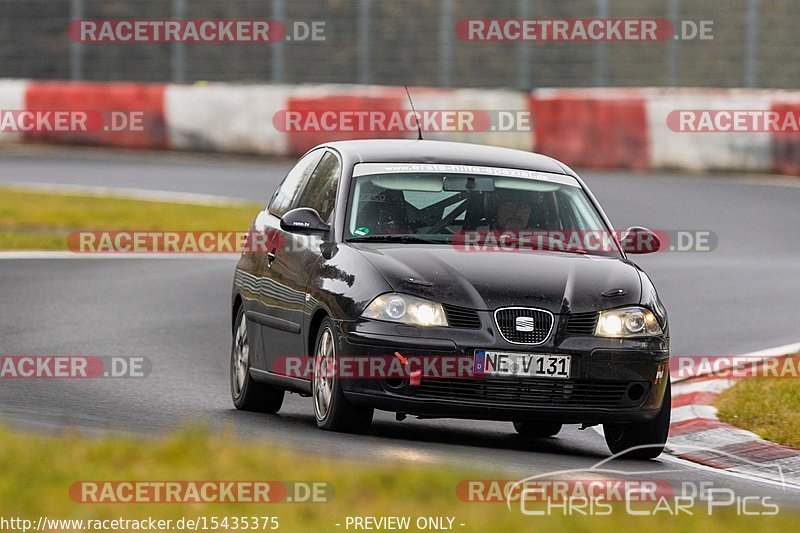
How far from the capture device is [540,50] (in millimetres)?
34594

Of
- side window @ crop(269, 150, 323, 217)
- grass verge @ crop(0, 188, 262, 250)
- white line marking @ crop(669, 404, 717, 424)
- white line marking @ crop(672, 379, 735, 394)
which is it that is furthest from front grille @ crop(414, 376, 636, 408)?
grass verge @ crop(0, 188, 262, 250)

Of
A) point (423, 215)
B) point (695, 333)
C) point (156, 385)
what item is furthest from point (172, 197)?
point (423, 215)

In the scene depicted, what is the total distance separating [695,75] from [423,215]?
2427 cm

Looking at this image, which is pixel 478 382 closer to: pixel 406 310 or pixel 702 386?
pixel 406 310

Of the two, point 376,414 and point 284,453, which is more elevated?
point 284,453

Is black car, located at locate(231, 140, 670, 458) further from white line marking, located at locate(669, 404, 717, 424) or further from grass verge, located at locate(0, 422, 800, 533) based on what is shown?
grass verge, located at locate(0, 422, 800, 533)

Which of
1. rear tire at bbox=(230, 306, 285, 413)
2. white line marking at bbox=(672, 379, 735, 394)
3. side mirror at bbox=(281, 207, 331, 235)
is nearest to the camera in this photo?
side mirror at bbox=(281, 207, 331, 235)

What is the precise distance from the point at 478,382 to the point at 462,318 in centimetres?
32

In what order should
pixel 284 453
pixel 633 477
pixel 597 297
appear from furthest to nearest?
1. pixel 597 297
2. pixel 633 477
3. pixel 284 453

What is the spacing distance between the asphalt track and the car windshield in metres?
1.07

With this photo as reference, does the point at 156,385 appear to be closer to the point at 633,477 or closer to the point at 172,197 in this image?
the point at 633,477

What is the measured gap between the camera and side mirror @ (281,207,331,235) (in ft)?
32.3

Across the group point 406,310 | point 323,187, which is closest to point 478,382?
point 406,310

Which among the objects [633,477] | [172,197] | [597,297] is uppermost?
[597,297]
